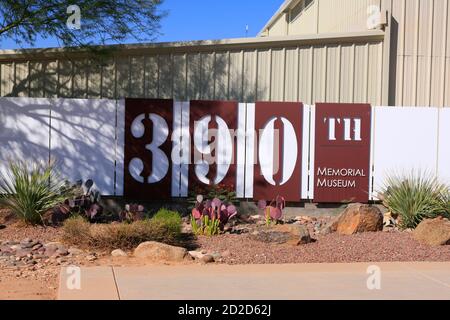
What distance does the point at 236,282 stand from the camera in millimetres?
7770

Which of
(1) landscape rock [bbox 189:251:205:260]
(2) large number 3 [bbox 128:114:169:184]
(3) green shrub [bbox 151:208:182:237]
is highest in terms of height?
(2) large number 3 [bbox 128:114:169:184]

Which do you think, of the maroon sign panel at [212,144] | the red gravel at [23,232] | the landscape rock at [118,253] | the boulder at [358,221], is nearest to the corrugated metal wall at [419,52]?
the maroon sign panel at [212,144]

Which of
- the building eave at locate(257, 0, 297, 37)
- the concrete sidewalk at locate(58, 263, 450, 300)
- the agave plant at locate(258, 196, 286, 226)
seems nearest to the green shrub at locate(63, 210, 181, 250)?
the concrete sidewalk at locate(58, 263, 450, 300)

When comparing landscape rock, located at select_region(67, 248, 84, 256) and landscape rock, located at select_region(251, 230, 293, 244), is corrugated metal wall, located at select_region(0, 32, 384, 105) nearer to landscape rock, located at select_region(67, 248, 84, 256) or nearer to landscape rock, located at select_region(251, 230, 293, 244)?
landscape rock, located at select_region(251, 230, 293, 244)

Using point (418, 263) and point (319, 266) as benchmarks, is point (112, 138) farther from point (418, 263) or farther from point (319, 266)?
point (418, 263)

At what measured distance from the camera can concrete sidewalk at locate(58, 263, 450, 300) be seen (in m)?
7.05

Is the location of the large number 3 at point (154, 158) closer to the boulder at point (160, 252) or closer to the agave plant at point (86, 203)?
the agave plant at point (86, 203)

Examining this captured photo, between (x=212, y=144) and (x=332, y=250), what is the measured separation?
13.7ft

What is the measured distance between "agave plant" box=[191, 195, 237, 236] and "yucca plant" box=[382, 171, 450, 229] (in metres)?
3.34

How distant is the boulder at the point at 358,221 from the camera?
36.3 feet

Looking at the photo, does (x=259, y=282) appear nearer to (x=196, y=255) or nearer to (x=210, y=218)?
(x=196, y=255)

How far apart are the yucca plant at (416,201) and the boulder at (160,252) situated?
185 inches

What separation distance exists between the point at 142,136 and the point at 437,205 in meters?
6.03

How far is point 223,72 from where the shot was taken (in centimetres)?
1426
